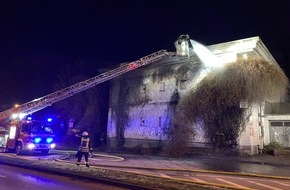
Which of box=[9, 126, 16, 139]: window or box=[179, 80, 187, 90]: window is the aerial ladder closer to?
box=[9, 126, 16, 139]: window

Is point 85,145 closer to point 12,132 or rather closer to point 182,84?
point 12,132

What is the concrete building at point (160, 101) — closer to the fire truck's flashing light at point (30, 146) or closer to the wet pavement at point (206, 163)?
the wet pavement at point (206, 163)

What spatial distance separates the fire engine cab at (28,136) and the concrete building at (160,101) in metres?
7.78

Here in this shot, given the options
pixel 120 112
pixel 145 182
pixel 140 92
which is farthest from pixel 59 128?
pixel 145 182

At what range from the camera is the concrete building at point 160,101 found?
20125mm

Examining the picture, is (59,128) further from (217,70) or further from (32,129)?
(217,70)

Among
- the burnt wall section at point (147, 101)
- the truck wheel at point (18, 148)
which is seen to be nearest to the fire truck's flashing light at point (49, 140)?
the truck wheel at point (18, 148)

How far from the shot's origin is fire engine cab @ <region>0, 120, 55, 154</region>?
1852 centimetres

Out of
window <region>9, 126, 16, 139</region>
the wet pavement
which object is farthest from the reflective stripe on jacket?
window <region>9, 126, 16, 139</region>

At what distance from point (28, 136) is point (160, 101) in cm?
1073

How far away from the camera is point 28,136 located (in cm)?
1852

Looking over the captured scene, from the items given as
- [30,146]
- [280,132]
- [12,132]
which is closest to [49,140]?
[30,146]

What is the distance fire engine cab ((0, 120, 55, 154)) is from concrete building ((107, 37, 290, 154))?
7779 mm

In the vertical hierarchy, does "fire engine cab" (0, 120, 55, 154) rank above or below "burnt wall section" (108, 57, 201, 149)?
below
